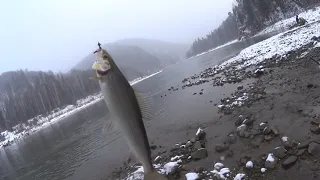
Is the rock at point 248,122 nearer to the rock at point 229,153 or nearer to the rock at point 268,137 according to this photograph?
the rock at point 268,137

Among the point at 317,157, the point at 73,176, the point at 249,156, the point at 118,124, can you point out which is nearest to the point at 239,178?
the point at 249,156

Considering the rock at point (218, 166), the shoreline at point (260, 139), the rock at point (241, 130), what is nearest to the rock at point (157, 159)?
the shoreline at point (260, 139)

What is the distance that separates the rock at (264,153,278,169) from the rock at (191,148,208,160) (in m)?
3.74

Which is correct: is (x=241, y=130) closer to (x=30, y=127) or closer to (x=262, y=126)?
(x=262, y=126)

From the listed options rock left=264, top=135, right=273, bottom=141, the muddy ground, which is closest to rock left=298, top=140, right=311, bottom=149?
the muddy ground

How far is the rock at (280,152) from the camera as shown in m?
11.0

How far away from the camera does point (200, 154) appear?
14031 millimetres

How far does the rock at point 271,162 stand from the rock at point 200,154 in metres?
3.74

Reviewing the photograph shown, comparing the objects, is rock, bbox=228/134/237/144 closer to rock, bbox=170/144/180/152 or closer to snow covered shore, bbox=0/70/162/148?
rock, bbox=170/144/180/152

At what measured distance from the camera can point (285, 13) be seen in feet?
343

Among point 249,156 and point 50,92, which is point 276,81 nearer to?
point 249,156

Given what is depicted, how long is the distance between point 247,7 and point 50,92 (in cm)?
10207

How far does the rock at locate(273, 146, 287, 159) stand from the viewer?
10954mm

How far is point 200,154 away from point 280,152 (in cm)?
431
